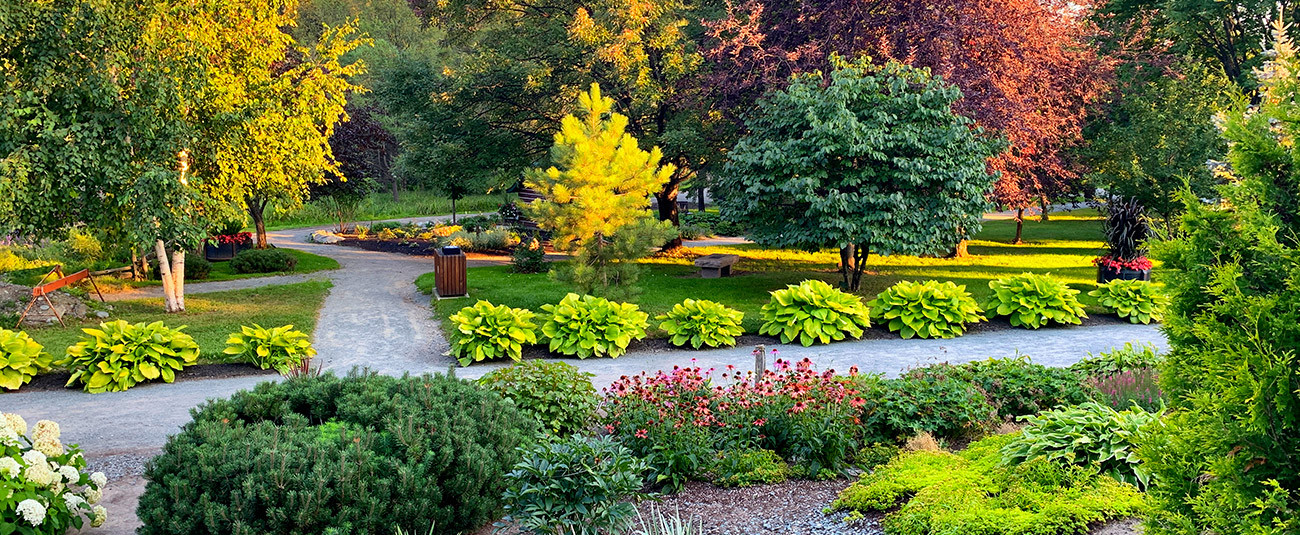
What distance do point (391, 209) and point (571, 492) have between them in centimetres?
3697

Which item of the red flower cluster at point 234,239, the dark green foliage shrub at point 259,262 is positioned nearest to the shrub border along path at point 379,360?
the dark green foliage shrub at point 259,262

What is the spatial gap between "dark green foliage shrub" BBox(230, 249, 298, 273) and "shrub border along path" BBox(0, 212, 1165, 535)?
14.9ft

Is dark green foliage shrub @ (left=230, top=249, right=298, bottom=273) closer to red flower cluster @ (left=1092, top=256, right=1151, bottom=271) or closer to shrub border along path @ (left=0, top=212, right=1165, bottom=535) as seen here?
shrub border along path @ (left=0, top=212, right=1165, bottom=535)

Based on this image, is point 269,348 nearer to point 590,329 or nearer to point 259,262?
point 590,329

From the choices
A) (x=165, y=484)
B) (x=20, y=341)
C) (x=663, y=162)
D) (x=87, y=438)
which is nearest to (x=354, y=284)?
(x=663, y=162)

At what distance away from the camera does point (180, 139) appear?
1323 centimetres

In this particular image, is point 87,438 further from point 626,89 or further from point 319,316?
point 626,89

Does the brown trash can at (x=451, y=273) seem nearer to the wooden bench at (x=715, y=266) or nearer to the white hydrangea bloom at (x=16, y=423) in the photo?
the wooden bench at (x=715, y=266)

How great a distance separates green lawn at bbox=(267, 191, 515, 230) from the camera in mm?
36562

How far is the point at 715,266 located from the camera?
60.8 ft

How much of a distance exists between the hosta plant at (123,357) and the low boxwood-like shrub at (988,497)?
7.59 meters

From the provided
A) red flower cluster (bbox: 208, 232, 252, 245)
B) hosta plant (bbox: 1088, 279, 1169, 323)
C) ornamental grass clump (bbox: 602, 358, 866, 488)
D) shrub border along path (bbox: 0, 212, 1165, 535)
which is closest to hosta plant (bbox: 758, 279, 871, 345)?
shrub border along path (bbox: 0, 212, 1165, 535)

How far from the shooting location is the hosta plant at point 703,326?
11594 millimetres

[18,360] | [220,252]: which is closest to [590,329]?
[18,360]
